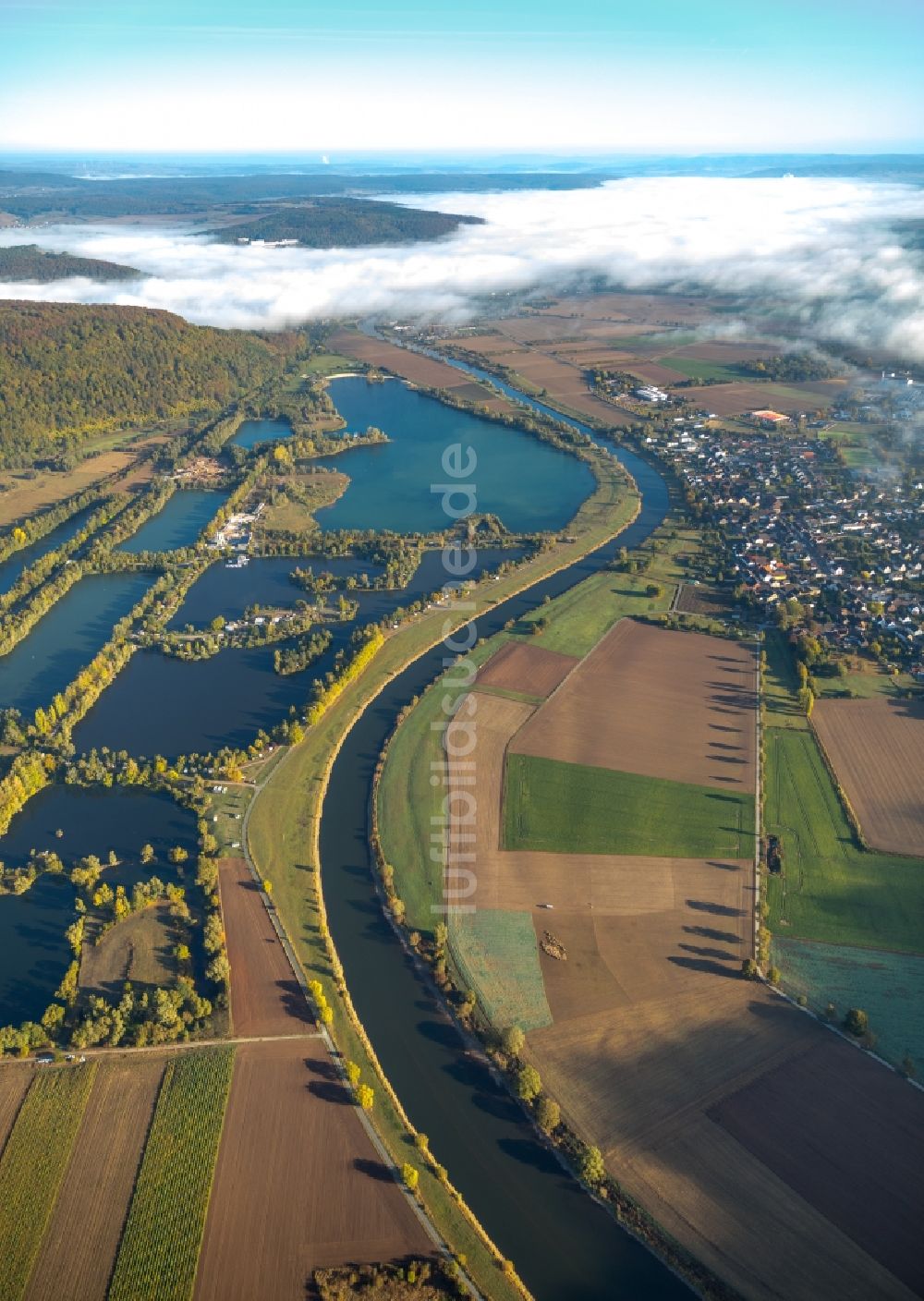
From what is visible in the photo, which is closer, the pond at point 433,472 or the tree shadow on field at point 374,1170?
the tree shadow on field at point 374,1170

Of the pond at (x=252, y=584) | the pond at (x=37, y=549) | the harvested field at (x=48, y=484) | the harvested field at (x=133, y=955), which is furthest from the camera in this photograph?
the harvested field at (x=48, y=484)

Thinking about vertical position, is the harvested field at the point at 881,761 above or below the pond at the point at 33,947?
above

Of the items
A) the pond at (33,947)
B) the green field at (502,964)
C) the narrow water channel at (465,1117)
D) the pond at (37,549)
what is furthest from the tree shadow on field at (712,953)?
the pond at (37,549)

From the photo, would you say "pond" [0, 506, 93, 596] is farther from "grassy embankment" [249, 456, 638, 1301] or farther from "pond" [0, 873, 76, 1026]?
"pond" [0, 873, 76, 1026]

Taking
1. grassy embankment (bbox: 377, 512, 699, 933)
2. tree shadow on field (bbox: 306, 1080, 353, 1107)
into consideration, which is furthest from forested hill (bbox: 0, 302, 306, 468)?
tree shadow on field (bbox: 306, 1080, 353, 1107)

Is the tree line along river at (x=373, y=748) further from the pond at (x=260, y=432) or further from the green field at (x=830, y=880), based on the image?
the green field at (x=830, y=880)

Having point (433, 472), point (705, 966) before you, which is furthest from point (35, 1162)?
point (433, 472)

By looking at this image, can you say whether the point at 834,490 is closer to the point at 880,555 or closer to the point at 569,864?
the point at 880,555

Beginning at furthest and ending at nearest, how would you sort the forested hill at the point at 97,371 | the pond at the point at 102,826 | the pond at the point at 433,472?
1. the forested hill at the point at 97,371
2. the pond at the point at 433,472
3. the pond at the point at 102,826
